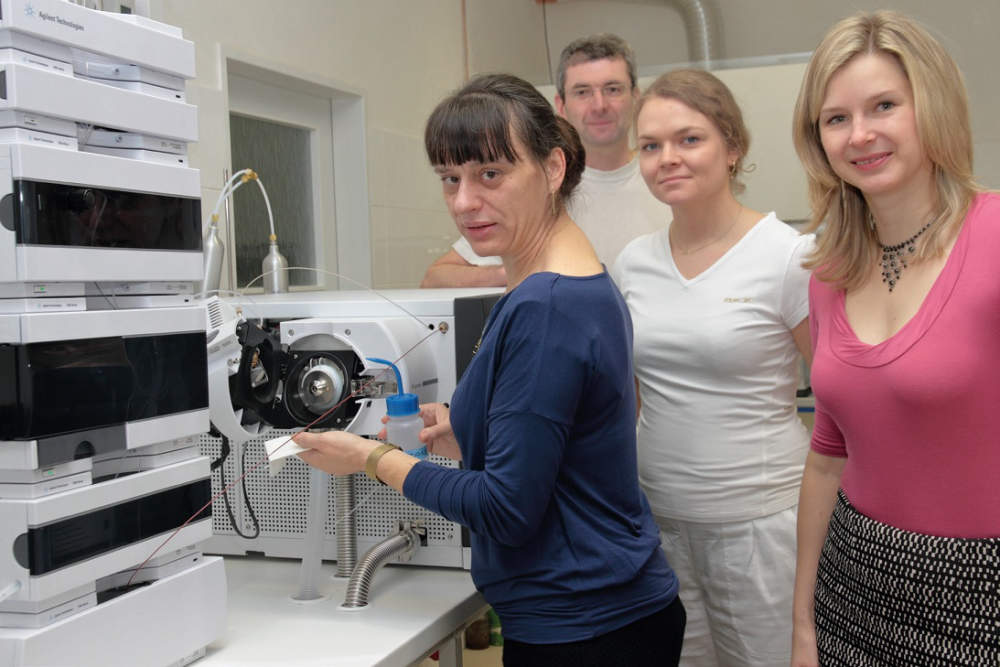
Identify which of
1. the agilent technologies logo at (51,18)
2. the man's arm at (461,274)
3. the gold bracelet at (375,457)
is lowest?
the gold bracelet at (375,457)

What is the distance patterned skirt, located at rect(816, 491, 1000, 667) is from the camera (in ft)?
3.22

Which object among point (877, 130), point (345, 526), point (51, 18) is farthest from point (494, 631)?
point (51, 18)

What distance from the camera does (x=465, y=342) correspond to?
4.96 ft

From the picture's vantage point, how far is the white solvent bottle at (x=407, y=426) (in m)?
1.32

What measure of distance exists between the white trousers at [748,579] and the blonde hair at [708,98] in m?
0.63

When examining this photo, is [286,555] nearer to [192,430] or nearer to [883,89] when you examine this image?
[192,430]

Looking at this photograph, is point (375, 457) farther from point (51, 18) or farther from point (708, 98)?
point (708, 98)

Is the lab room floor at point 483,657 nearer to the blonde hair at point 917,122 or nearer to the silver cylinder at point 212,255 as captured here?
the silver cylinder at point 212,255

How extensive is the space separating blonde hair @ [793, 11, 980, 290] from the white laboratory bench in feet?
2.51

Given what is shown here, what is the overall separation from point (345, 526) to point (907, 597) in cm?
89

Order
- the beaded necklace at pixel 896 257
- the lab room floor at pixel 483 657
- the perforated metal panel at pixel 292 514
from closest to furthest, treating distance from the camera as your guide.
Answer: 1. the beaded necklace at pixel 896 257
2. the perforated metal panel at pixel 292 514
3. the lab room floor at pixel 483 657

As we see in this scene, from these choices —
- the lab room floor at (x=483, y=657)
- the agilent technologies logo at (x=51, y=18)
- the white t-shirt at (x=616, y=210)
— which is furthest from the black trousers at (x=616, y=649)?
the lab room floor at (x=483, y=657)

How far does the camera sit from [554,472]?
106cm

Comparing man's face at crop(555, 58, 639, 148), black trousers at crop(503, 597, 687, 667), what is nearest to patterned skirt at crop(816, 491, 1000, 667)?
black trousers at crop(503, 597, 687, 667)
